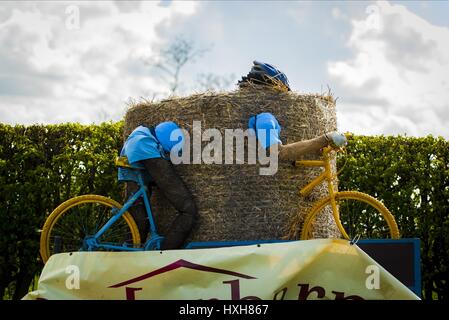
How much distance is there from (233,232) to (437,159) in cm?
400

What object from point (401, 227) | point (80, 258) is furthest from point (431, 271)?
point (80, 258)

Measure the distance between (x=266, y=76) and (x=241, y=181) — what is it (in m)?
0.92

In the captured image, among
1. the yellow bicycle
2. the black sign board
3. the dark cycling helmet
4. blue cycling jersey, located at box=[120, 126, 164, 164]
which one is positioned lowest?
the black sign board

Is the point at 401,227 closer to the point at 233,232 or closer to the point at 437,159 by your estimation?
the point at 437,159

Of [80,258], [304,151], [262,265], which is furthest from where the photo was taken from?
[304,151]

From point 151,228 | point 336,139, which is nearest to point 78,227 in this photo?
point 151,228

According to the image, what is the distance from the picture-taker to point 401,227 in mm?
8281

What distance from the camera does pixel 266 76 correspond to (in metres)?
5.68

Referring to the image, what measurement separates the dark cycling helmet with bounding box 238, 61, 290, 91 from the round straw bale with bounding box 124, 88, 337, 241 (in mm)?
101

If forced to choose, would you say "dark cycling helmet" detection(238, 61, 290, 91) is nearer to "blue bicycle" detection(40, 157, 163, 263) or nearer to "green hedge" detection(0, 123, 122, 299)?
"blue bicycle" detection(40, 157, 163, 263)

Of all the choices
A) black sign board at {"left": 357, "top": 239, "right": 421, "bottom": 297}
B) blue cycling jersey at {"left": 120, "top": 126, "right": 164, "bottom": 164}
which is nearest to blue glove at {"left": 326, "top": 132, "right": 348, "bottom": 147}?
black sign board at {"left": 357, "top": 239, "right": 421, "bottom": 297}

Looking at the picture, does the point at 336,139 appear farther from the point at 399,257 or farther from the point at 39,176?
the point at 39,176

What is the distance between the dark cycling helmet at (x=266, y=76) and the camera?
→ 5664 mm

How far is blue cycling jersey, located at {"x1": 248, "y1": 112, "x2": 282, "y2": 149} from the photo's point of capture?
5306mm
